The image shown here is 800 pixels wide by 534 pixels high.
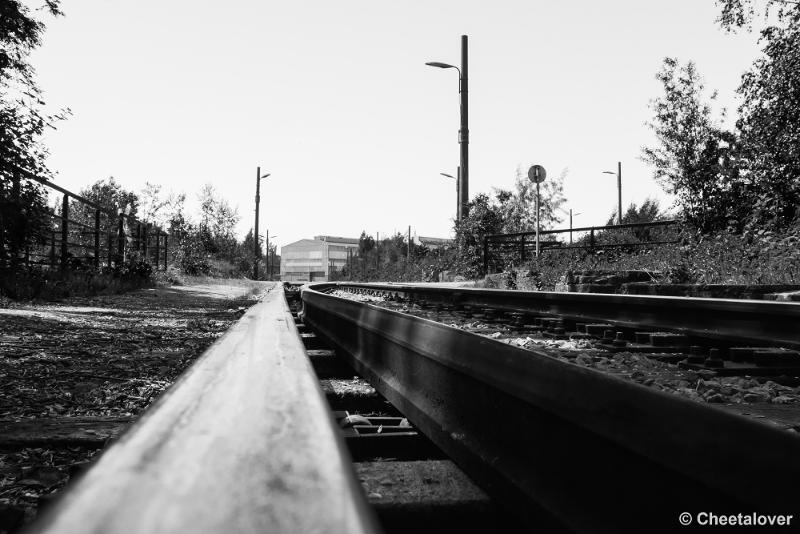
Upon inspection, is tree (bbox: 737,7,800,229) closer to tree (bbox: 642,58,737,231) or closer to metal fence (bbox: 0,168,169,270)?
tree (bbox: 642,58,737,231)

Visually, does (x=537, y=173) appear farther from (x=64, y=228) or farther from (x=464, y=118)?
(x=64, y=228)

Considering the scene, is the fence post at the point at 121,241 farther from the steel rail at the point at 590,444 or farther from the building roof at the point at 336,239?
the building roof at the point at 336,239

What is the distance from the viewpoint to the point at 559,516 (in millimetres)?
1065

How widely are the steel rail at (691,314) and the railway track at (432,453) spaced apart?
8.27ft

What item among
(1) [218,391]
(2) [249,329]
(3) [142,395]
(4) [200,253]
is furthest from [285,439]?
(4) [200,253]

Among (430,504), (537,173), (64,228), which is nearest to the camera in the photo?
(430,504)

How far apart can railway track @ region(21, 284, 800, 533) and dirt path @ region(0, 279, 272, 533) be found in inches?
23.7

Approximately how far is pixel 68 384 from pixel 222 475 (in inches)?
113

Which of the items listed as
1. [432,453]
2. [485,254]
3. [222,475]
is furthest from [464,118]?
[222,475]

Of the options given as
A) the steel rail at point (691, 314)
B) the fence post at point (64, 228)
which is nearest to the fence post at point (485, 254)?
the fence post at point (64, 228)

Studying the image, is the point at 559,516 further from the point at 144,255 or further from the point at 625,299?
the point at 144,255

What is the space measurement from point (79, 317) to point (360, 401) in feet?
16.6

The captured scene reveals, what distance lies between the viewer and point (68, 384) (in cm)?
302

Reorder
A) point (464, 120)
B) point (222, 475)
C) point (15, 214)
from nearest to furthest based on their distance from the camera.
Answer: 1. point (222, 475)
2. point (15, 214)
3. point (464, 120)
